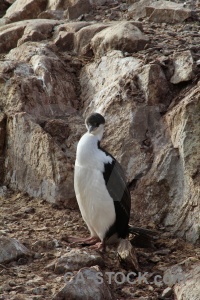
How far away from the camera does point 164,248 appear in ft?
23.4

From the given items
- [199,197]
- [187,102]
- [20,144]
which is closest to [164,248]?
[199,197]

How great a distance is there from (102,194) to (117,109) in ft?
4.50

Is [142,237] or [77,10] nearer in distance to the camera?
[142,237]

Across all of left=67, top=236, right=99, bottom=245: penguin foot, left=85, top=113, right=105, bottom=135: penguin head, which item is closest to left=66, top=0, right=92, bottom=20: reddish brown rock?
left=85, top=113, right=105, bottom=135: penguin head

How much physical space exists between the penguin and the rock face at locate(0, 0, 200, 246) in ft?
1.75

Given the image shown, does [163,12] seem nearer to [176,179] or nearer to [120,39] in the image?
[120,39]

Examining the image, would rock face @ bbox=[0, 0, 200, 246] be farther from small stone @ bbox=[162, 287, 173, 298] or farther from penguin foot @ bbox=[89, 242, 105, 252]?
small stone @ bbox=[162, 287, 173, 298]

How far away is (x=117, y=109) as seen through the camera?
8133 millimetres

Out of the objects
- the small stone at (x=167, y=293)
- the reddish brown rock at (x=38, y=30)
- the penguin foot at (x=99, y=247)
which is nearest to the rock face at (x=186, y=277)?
the small stone at (x=167, y=293)

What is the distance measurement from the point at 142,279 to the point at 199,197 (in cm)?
122

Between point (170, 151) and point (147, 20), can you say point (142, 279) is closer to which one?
point (170, 151)

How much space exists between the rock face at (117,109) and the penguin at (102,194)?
1.75ft

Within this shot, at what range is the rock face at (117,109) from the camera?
749 cm

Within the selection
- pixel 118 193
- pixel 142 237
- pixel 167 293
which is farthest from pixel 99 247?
pixel 167 293
